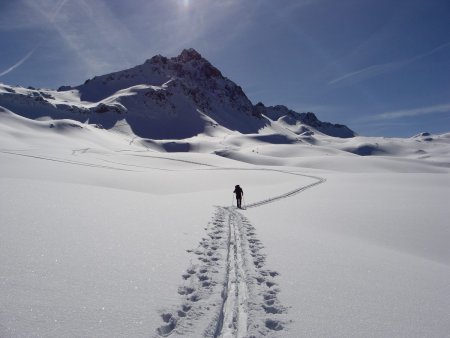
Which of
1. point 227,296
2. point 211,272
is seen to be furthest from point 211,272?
point 227,296

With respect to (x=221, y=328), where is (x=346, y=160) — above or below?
above

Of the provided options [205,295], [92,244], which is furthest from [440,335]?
[92,244]

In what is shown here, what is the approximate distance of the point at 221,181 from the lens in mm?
37344

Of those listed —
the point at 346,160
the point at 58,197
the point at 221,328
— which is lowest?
the point at 221,328

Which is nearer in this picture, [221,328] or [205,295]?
[221,328]

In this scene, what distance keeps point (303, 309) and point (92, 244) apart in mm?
5624

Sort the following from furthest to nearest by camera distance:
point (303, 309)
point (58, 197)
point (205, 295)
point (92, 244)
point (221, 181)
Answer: point (221, 181)
point (58, 197)
point (92, 244)
point (205, 295)
point (303, 309)

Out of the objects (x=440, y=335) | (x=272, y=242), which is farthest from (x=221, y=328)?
(x=272, y=242)

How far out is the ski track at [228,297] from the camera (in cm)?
541

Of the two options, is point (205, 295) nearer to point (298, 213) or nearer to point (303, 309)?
point (303, 309)

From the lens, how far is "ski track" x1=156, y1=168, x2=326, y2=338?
541 centimetres

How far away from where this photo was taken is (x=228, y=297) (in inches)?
259

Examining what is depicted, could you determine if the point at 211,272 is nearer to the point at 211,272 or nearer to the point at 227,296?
the point at 211,272

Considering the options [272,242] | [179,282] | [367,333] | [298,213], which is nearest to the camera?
[367,333]
